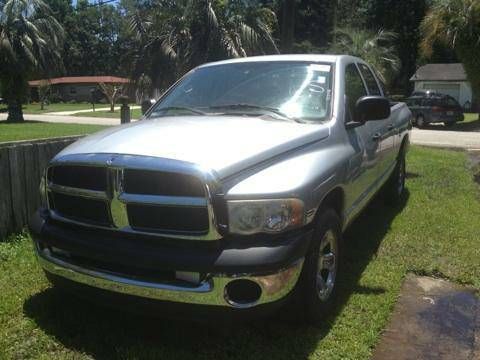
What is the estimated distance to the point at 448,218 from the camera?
6363mm

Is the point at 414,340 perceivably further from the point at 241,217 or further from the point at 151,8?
the point at 151,8

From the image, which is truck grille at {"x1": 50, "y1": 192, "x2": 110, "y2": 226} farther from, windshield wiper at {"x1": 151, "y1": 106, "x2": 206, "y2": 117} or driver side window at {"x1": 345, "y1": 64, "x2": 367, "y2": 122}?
driver side window at {"x1": 345, "y1": 64, "x2": 367, "y2": 122}

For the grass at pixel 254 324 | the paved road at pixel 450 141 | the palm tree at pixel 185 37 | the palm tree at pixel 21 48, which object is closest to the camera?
the grass at pixel 254 324

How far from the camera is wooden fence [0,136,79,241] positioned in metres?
5.26

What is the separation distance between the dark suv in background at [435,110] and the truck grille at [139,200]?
78.3ft

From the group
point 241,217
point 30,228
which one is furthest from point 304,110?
point 30,228

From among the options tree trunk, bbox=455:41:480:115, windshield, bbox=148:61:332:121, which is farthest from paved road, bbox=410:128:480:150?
windshield, bbox=148:61:332:121

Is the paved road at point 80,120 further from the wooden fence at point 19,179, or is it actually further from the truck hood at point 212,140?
the truck hood at point 212,140

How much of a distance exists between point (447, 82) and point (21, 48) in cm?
2923

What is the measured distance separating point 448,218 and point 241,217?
4.19m

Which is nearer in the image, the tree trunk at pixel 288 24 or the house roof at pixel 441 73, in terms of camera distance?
the tree trunk at pixel 288 24

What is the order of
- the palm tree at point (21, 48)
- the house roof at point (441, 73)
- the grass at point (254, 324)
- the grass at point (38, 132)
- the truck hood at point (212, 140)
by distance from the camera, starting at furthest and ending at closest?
the house roof at point (441, 73), the palm tree at point (21, 48), the grass at point (38, 132), the grass at point (254, 324), the truck hood at point (212, 140)

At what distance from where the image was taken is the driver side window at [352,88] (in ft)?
14.8

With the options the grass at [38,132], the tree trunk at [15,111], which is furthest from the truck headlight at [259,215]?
the tree trunk at [15,111]
